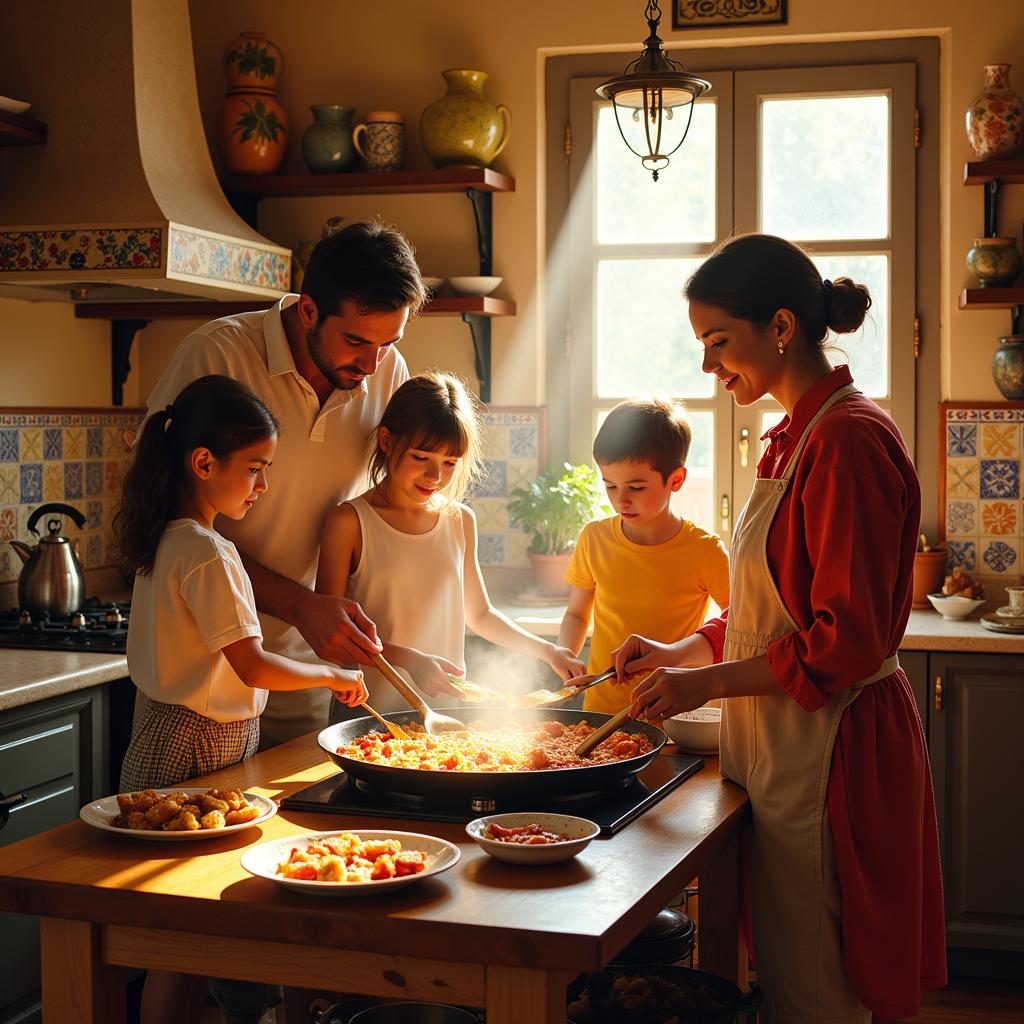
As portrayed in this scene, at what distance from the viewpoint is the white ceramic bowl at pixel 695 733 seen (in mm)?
2232

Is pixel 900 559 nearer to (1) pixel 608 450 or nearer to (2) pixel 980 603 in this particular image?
(1) pixel 608 450

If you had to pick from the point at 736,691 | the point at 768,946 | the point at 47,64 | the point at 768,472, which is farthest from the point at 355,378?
the point at 47,64

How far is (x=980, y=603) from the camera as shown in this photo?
3.67 m

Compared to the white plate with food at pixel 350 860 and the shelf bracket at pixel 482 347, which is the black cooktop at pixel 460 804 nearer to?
the white plate with food at pixel 350 860

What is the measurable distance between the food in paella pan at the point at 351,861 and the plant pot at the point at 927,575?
260 cm

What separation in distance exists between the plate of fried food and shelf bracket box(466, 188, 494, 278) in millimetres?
2647

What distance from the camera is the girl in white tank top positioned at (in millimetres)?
2498

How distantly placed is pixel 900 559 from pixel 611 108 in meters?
2.65

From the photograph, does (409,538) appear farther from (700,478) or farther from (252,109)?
(252,109)

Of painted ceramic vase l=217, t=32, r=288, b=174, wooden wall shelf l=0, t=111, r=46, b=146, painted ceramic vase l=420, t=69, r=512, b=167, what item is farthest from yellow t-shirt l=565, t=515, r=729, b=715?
painted ceramic vase l=217, t=32, r=288, b=174

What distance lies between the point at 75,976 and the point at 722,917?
98cm

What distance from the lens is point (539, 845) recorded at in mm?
1570

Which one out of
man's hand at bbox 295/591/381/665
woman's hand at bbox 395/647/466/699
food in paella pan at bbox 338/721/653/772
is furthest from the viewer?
woman's hand at bbox 395/647/466/699

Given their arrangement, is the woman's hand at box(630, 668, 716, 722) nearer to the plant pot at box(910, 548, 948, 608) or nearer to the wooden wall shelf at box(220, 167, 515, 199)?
the plant pot at box(910, 548, 948, 608)
